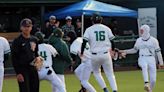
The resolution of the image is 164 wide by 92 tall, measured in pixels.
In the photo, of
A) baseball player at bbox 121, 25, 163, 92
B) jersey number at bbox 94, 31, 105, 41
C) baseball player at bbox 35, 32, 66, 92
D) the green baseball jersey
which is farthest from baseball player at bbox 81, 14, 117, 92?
baseball player at bbox 121, 25, 163, 92

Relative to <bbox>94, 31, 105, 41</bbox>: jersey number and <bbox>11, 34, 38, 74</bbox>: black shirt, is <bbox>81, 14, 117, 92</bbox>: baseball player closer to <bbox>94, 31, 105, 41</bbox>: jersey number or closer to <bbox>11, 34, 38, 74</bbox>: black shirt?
<bbox>94, 31, 105, 41</bbox>: jersey number

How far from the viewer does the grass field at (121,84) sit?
15.5 m

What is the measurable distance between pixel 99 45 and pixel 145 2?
15635mm

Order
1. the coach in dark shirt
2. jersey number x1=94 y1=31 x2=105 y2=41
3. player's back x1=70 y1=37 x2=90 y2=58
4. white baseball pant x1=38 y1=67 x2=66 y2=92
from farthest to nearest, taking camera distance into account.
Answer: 1. player's back x1=70 y1=37 x2=90 y2=58
2. jersey number x1=94 y1=31 x2=105 y2=41
3. white baseball pant x1=38 y1=67 x2=66 y2=92
4. the coach in dark shirt

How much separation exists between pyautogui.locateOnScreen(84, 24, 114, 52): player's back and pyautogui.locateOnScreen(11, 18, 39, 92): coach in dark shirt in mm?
3045

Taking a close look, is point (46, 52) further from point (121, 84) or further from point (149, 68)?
point (121, 84)

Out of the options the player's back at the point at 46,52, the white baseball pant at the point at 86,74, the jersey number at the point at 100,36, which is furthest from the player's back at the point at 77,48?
the player's back at the point at 46,52

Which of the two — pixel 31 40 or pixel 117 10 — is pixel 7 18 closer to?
pixel 117 10

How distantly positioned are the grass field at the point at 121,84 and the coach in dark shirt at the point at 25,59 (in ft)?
→ 18.6

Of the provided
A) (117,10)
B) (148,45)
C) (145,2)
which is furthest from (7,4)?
(148,45)

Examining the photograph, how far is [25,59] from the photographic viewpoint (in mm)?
9648

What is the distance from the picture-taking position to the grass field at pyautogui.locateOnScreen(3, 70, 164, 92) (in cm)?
1553

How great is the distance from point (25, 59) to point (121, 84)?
7.78 metres

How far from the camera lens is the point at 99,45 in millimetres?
12555
